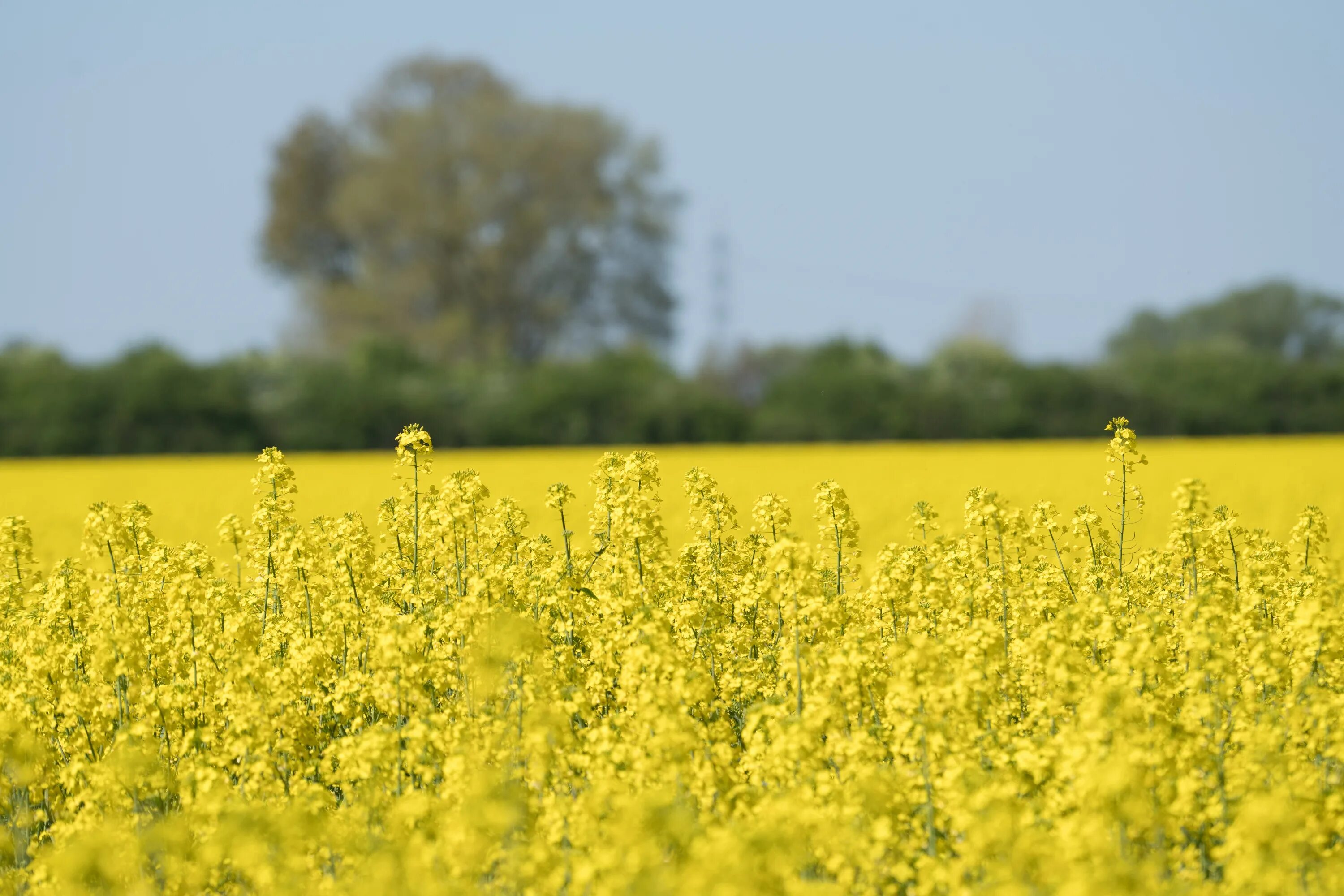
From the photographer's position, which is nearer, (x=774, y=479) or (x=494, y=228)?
(x=774, y=479)

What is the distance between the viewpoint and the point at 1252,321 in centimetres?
9775

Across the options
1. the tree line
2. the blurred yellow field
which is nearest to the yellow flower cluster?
the blurred yellow field

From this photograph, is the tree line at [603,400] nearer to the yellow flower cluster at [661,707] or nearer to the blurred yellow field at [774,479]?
the blurred yellow field at [774,479]

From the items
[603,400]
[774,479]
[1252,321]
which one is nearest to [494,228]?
[603,400]

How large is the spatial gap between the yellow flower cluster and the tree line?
36.9m

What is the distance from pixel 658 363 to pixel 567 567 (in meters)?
41.8

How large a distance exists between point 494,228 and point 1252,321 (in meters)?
59.8

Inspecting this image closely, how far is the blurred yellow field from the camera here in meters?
19.4

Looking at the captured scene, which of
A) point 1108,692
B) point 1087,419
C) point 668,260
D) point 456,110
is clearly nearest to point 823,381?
point 1087,419

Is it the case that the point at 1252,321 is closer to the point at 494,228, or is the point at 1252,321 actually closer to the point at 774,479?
the point at 494,228

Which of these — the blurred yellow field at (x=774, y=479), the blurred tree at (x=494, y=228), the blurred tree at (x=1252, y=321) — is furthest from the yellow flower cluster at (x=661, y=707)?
the blurred tree at (x=1252, y=321)

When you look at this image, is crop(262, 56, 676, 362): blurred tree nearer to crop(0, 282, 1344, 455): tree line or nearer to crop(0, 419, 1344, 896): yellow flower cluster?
crop(0, 282, 1344, 455): tree line

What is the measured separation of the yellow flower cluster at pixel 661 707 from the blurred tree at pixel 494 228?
56059 millimetres

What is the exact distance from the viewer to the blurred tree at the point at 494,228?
66500mm
